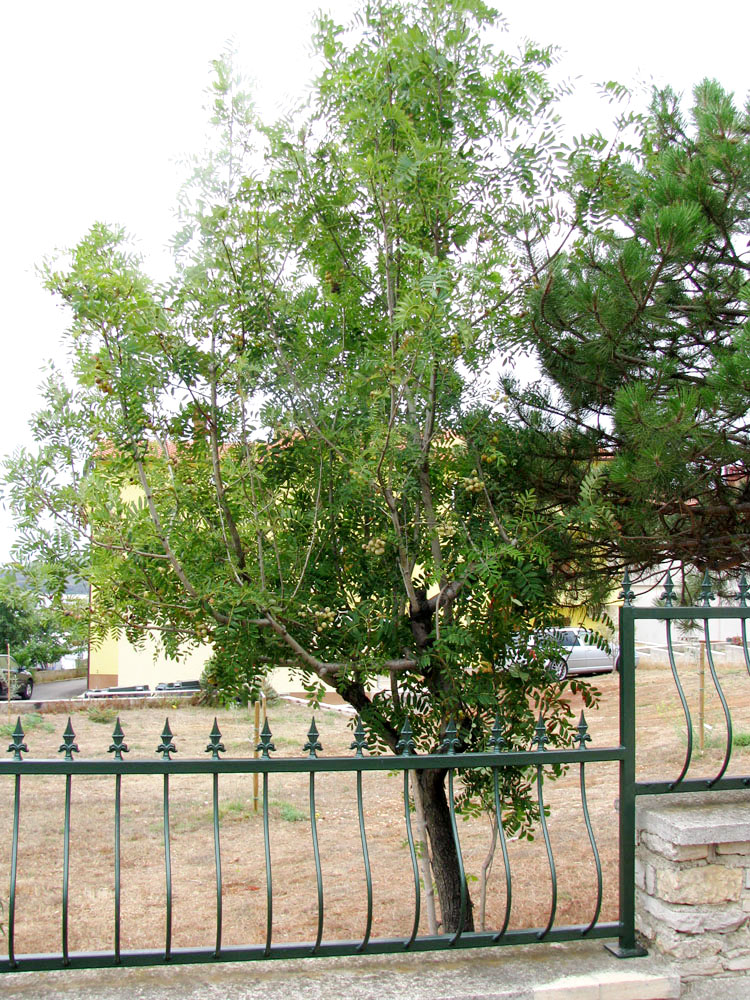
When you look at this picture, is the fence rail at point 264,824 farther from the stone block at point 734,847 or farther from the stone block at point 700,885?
the stone block at point 734,847

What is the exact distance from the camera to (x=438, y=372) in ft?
11.6

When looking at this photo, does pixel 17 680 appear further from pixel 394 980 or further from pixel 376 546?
pixel 394 980

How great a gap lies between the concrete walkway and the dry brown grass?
11.0 ft

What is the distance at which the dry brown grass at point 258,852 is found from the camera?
600 centimetres

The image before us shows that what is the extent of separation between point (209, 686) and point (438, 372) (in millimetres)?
1959

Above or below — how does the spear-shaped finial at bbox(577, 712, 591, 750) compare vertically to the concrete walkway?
above

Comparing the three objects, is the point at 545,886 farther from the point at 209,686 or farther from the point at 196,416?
the point at 196,416

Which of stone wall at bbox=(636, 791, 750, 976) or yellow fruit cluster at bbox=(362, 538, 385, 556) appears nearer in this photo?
stone wall at bbox=(636, 791, 750, 976)

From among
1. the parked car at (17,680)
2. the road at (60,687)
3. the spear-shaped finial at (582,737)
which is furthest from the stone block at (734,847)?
the road at (60,687)

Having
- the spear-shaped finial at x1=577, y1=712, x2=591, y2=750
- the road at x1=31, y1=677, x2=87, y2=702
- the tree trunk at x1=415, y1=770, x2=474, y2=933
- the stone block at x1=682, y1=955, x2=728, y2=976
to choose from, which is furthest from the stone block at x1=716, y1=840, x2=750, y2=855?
Answer: the road at x1=31, y1=677, x2=87, y2=702

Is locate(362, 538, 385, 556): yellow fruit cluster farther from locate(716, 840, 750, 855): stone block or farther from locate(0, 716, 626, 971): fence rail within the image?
locate(716, 840, 750, 855): stone block

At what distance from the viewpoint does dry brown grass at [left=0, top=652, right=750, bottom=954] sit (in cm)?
600

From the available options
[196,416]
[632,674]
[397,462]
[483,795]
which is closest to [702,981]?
[632,674]

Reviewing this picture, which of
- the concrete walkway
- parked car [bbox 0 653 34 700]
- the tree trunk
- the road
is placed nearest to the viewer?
the concrete walkway
